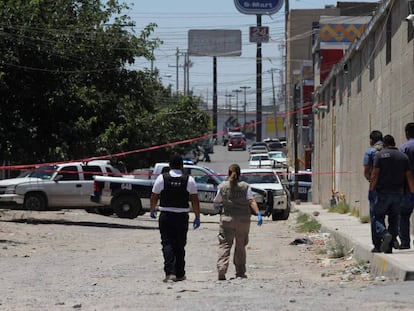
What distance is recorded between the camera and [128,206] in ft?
102

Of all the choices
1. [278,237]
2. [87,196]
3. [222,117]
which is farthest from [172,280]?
[222,117]

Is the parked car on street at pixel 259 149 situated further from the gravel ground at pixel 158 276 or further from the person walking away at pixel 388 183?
the person walking away at pixel 388 183

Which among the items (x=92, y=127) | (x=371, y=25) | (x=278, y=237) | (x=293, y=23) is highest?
(x=293, y=23)

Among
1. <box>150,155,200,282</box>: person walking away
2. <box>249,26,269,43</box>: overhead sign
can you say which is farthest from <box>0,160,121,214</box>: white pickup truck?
<box>249,26,269,43</box>: overhead sign

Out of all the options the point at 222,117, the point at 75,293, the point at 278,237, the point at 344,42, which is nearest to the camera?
the point at 75,293

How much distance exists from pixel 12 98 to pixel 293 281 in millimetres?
18010

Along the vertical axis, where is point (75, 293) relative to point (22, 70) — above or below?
below

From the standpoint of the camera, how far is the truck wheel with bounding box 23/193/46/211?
3234cm

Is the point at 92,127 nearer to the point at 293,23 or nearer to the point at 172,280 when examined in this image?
the point at 172,280

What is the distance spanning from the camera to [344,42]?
185 feet

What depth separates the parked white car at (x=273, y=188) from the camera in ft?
108

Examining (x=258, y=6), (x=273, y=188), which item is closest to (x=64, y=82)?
(x=273, y=188)

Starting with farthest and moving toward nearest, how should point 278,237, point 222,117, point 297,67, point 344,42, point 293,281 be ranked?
point 222,117
point 297,67
point 344,42
point 278,237
point 293,281

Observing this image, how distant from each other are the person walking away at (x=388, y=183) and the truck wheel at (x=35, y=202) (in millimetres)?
20220
